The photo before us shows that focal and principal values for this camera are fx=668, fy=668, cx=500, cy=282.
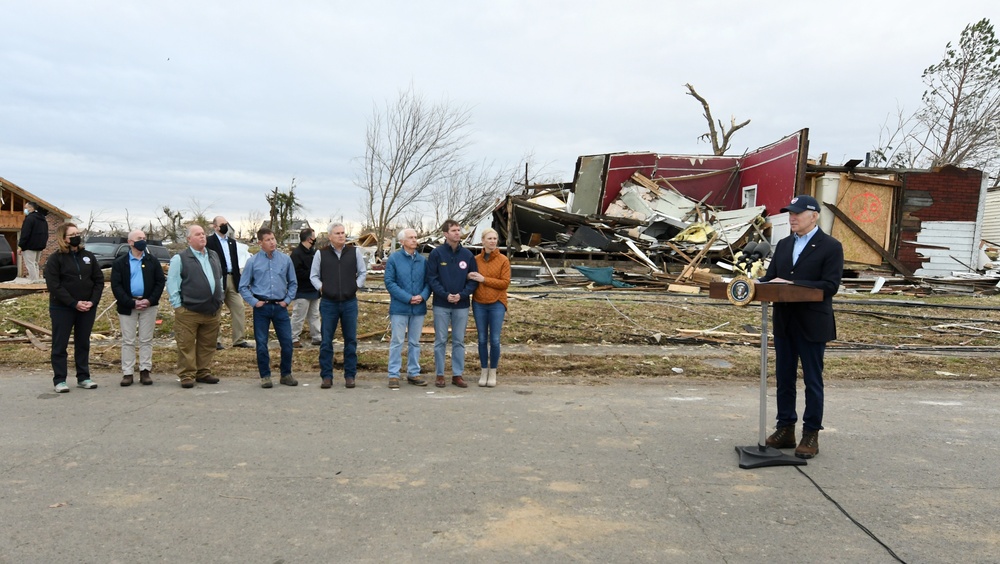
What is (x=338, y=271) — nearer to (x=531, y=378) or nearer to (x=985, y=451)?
(x=531, y=378)

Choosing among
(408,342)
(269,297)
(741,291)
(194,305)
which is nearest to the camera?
(741,291)

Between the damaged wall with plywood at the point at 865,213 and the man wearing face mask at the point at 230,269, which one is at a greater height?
the damaged wall with plywood at the point at 865,213

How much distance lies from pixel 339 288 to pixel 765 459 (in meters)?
4.76

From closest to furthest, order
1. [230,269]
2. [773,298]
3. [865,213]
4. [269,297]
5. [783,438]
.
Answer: [773,298] < [783,438] < [269,297] < [230,269] < [865,213]

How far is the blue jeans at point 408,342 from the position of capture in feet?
24.5

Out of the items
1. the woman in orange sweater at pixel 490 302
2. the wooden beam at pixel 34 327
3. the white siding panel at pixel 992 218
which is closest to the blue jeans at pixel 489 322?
the woman in orange sweater at pixel 490 302

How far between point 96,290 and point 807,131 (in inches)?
Result: 705

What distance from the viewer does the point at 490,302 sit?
7629 mm

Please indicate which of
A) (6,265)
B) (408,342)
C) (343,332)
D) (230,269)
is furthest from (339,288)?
(6,265)

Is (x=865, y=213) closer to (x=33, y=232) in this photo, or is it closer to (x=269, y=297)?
(x=269, y=297)

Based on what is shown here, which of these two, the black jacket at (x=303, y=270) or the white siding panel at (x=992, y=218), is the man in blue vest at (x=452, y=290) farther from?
the white siding panel at (x=992, y=218)

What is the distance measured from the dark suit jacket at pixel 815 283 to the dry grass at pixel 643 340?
3172mm

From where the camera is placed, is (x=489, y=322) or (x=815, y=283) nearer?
(x=815, y=283)

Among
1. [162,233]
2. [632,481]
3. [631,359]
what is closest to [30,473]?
[632,481]
